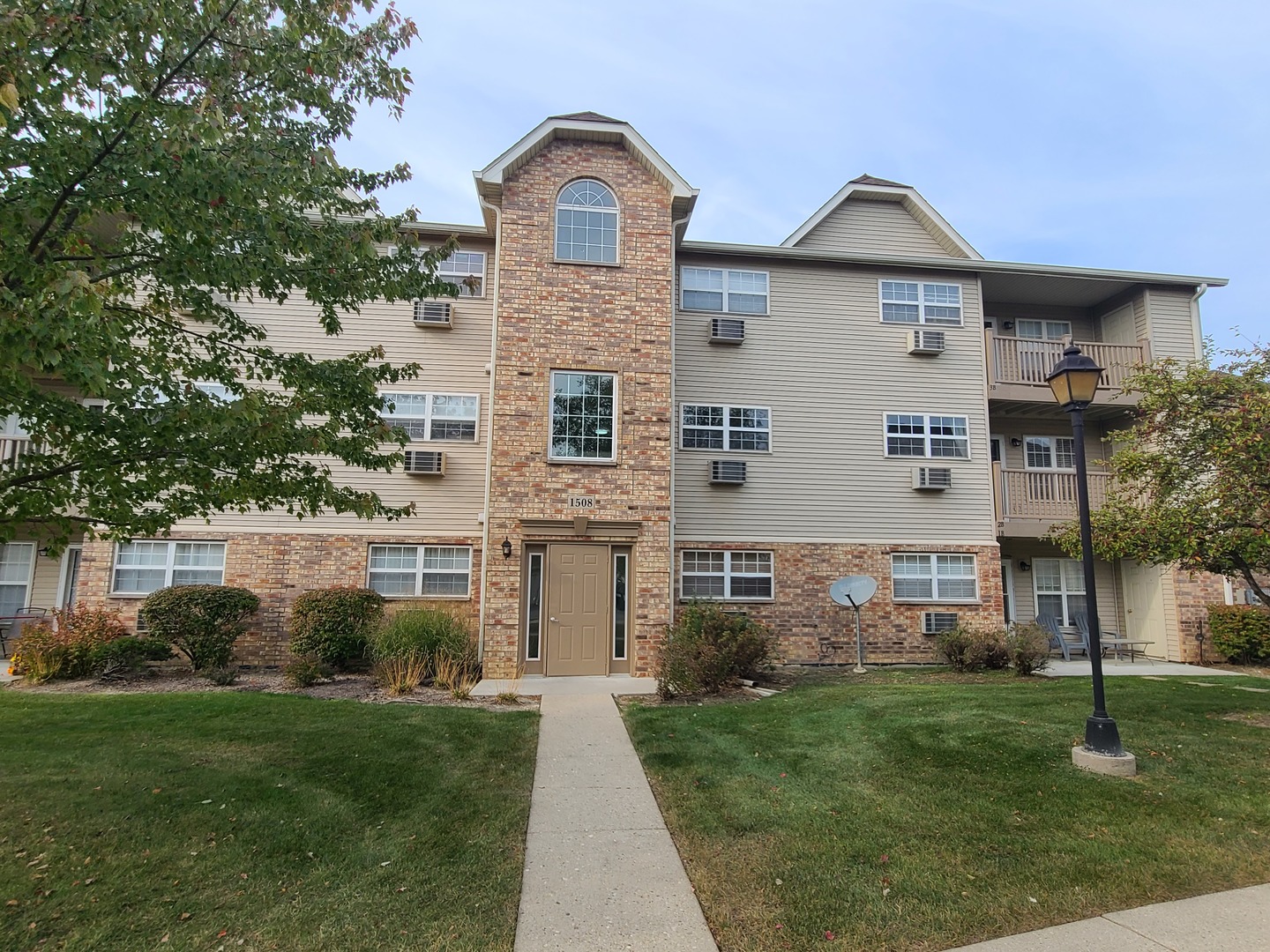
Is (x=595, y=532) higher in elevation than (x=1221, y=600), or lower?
higher

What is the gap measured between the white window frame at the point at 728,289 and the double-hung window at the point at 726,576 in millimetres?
5037

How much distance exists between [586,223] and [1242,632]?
1511cm

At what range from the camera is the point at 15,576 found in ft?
48.0

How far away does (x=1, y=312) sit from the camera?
11.8 ft

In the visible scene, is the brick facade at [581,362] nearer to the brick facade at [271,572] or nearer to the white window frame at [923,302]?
the brick facade at [271,572]

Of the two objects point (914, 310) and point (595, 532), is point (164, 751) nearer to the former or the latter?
point (595, 532)

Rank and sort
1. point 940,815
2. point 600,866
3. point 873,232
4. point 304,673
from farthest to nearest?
point 873,232 → point 304,673 → point 940,815 → point 600,866

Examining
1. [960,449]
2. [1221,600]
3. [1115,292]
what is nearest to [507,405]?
[960,449]

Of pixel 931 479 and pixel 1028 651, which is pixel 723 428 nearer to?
pixel 931 479

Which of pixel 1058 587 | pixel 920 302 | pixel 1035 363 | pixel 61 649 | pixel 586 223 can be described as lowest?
pixel 61 649

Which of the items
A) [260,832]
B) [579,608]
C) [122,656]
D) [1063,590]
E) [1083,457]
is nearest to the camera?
[260,832]

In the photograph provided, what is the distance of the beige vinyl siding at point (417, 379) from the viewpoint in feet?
43.9

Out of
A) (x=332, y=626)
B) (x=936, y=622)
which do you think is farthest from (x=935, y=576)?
(x=332, y=626)

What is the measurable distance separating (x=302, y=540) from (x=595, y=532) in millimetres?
5616
